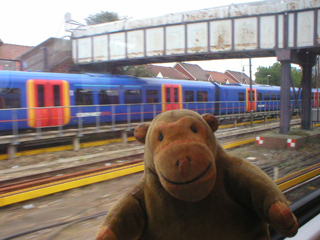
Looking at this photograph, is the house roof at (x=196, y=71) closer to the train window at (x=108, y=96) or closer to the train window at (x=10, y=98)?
the train window at (x=10, y=98)

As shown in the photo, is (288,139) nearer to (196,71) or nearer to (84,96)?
(196,71)

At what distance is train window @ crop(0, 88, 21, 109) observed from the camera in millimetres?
6711

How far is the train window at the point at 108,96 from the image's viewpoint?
9125 mm

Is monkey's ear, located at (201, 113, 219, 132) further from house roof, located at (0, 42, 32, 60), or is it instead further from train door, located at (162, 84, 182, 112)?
train door, located at (162, 84, 182, 112)

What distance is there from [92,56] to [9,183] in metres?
2.41

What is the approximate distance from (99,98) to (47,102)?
64.1 inches

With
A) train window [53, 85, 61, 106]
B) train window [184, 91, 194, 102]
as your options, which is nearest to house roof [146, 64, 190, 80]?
train window [184, 91, 194, 102]

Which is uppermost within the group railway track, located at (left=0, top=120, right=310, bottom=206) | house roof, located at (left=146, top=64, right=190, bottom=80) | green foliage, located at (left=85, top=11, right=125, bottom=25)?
green foliage, located at (left=85, top=11, right=125, bottom=25)

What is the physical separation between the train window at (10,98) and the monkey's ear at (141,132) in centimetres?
620

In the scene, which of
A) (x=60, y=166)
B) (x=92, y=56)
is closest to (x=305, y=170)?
(x=92, y=56)

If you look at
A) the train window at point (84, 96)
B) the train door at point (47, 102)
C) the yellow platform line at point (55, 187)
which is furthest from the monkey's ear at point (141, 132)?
the train window at point (84, 96)

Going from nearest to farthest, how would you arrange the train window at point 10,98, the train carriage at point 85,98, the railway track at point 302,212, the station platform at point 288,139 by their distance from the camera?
the railway track at point 302,212 → the station platform at point 288,139 → the train window at point 10,98 → the train carriage at point 85,98

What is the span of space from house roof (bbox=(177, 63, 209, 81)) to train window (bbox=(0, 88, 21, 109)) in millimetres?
4298

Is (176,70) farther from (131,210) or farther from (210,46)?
(131,210)
